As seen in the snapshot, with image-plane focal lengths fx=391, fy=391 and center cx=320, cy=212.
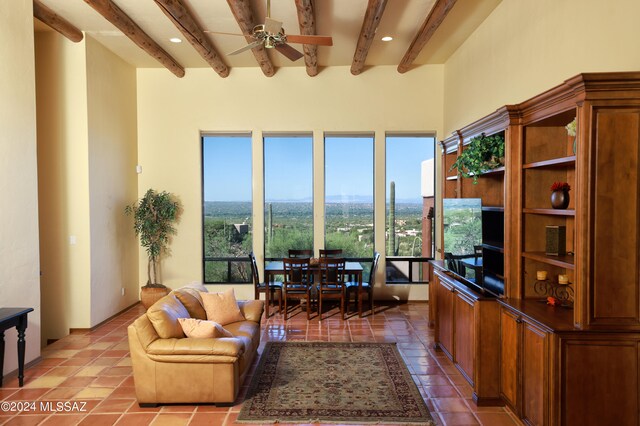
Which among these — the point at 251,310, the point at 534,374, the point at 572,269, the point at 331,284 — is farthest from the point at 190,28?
the point at 534,374

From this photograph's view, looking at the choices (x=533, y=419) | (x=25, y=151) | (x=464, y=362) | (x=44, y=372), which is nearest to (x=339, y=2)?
(x=25, y=151)

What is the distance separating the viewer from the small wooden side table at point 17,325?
3.38 meters

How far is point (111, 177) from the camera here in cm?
580

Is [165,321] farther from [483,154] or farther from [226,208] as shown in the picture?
[226,208]

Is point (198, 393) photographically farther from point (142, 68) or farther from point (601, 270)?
point (142, 68)

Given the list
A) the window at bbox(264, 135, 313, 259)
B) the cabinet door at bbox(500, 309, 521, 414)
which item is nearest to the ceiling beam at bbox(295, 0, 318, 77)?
the window at bbox(264, 135, 313, 259)

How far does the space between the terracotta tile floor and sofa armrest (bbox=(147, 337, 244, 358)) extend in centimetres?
50

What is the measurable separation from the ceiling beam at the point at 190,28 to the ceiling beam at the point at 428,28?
281 cm

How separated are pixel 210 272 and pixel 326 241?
211 cm

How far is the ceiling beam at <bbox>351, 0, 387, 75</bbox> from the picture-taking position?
423cm

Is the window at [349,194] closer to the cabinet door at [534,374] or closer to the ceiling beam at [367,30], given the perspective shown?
the ceiling beam at [367,30]

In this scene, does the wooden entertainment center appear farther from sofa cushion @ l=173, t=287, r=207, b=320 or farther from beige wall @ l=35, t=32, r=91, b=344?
beige wall @ l=35, t=32, r=91, b=344

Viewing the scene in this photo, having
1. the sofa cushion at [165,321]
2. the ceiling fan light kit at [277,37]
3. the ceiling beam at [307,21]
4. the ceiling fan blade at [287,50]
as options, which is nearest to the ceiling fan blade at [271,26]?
the ceiling fan light kit at [277,37]

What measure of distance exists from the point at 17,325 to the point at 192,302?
1506 millimetres
